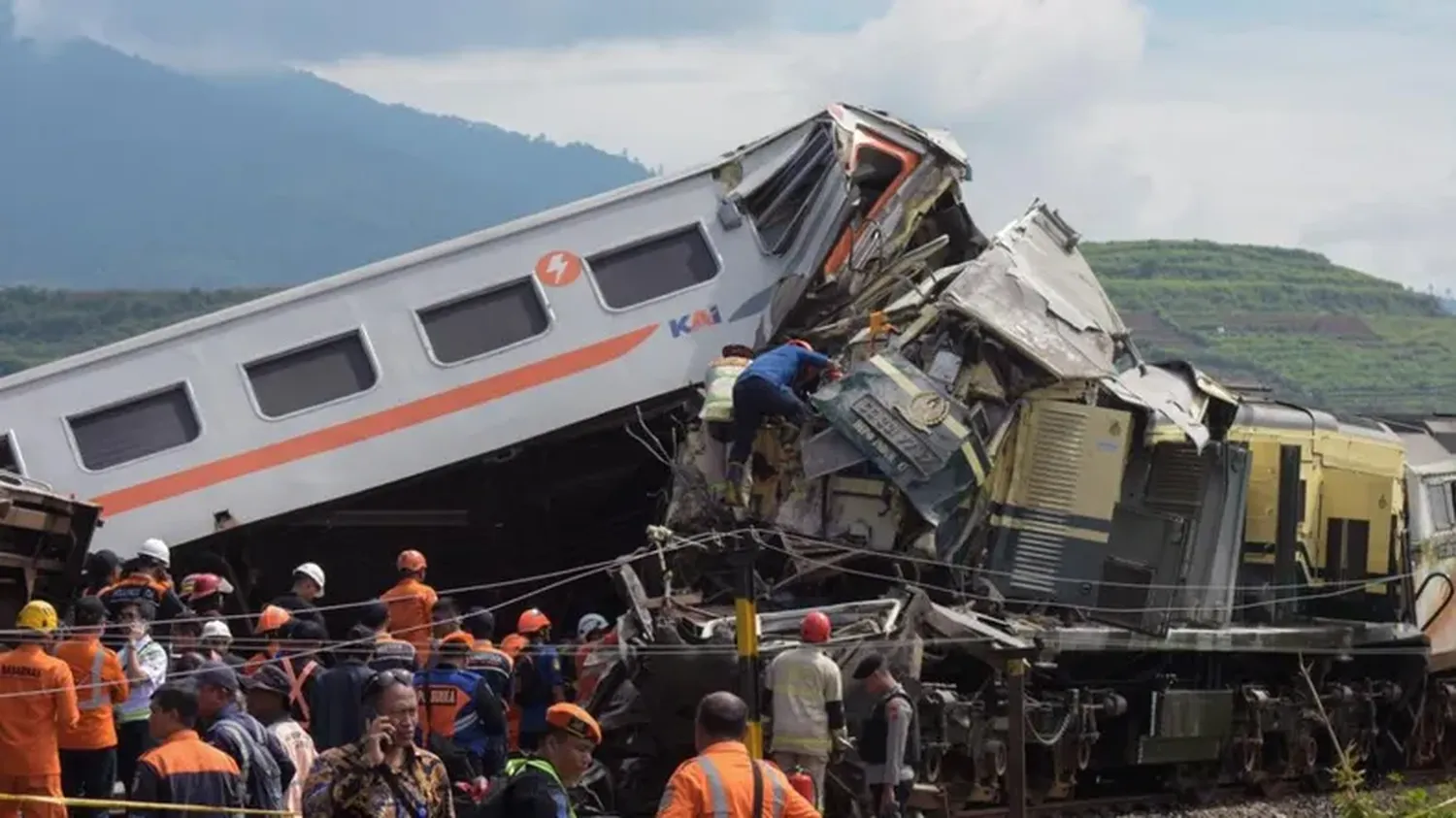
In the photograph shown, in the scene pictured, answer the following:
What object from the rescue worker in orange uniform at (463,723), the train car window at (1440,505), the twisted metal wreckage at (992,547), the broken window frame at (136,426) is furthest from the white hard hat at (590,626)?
the train car window at (1440,505)

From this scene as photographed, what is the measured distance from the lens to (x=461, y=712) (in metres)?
10.8

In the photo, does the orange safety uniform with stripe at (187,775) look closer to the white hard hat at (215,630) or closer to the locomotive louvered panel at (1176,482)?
the white hard hat at (215,630)

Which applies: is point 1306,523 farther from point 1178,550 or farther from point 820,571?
point 820,571

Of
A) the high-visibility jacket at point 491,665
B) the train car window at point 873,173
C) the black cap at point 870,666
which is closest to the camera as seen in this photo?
the high-visibility jacket at point 491,665

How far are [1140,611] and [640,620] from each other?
3598 mm

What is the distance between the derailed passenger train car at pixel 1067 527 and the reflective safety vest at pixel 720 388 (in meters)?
0.29

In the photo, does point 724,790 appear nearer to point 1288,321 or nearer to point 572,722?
point 572,722

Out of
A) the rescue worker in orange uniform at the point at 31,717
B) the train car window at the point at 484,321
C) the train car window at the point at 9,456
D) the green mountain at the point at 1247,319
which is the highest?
the green mountain at the point at 1247,319

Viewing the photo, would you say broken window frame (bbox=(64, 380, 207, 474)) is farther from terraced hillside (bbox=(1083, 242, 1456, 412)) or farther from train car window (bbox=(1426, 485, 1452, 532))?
terraced hillside (bbox=(1083, 242, 1456, 412))

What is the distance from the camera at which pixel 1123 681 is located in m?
15.5

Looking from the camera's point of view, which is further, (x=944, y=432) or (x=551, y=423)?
(x=551, y=423)

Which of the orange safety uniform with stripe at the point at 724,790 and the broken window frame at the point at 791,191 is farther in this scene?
the broken window frame at the point at 791,191

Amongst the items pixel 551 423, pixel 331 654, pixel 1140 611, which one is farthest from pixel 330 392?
pixel 1140 611

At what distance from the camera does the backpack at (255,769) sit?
830 centimetres
